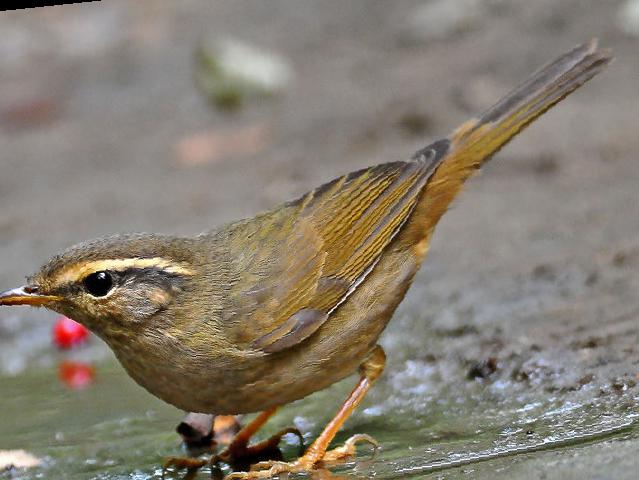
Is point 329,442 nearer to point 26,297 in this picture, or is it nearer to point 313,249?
point 313,249

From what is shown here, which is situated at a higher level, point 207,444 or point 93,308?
point 93,308

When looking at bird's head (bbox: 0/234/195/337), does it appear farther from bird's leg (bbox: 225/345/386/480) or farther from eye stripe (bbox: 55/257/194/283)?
bird's leg (bbox: 225/345/386/480)

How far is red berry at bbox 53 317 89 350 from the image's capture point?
7434 millimetres

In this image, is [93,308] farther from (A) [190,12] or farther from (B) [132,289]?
(A) [190,12]

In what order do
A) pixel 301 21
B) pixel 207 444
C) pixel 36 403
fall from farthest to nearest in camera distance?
pixel 301 21
pixel 36 403
pixel 207 444

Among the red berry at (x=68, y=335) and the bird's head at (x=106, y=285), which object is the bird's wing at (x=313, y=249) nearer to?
the bird's head at (x=106, y=285)

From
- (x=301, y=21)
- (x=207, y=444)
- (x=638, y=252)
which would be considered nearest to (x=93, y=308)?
(x=207, y=444)

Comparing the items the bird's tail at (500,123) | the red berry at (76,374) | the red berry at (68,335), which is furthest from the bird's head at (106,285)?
the red berry at (68,335)

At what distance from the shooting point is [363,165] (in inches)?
383

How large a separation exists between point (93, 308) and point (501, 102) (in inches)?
93.3

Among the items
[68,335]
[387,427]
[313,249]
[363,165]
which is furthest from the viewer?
[363,165]

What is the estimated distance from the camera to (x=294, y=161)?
1027 centimetres

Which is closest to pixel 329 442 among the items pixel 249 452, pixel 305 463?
pixel 305 463

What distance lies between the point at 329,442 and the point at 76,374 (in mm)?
2346
